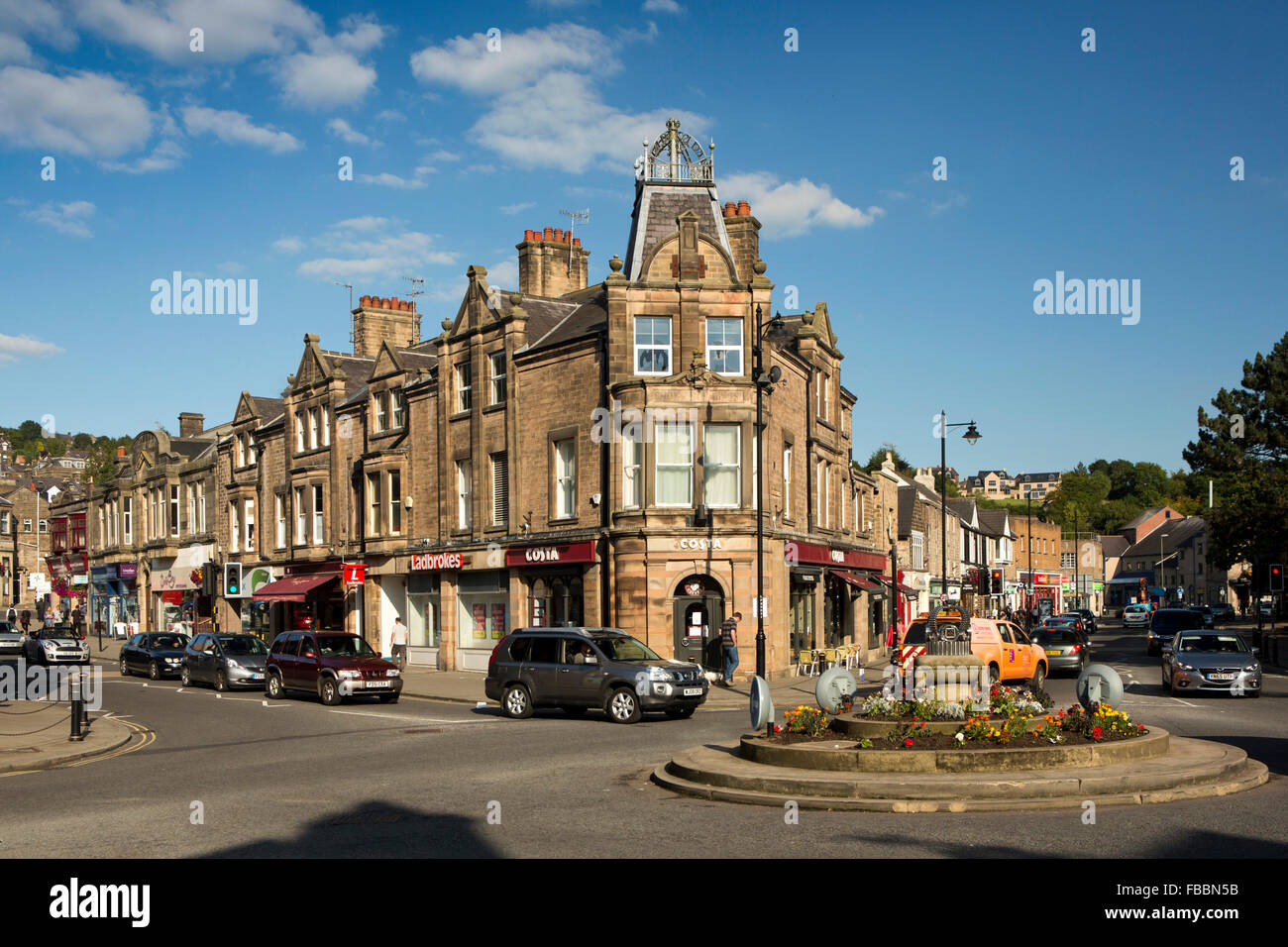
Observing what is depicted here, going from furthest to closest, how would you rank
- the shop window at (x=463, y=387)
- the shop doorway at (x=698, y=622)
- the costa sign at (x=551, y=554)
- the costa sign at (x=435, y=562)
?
the shop window at (x=463, y=387), the costa sign at (x=435, y=562), the costa sign at (x=551, y=554), the shop doorway at (x=698, y=622)

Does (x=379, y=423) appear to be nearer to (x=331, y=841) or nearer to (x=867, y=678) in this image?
(x=867, y=678)

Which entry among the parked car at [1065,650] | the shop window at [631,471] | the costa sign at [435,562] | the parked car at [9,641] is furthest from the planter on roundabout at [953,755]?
the parked car at [9,641]

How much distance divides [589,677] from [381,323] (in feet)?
107

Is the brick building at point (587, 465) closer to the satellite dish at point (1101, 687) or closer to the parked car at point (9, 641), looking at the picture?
the parked car at point (9, 641)

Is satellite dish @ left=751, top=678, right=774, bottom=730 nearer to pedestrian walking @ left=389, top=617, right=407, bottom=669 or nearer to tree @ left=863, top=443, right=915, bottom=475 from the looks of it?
pedestrian walking @ left=389, top=617, right=407, bottom=669

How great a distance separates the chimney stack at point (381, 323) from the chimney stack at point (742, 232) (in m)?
19.2

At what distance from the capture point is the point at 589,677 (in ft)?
73.2

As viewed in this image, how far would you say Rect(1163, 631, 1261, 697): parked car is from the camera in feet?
81.1

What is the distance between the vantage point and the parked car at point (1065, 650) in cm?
3294

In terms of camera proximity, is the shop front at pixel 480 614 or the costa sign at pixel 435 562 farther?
the costa sign at pixel 435 562

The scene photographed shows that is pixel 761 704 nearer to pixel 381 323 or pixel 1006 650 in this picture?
pixel 1006 650

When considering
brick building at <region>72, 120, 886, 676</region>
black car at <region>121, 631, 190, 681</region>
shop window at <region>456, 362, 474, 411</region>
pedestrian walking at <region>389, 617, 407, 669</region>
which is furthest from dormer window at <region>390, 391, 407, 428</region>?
black car at <region>121, 631, 190, 681</region>

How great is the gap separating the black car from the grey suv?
58.5 feet
